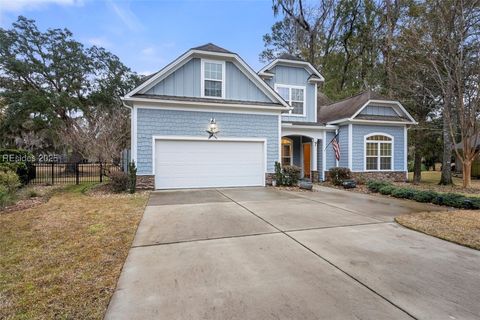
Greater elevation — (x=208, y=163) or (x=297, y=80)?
(x=297, y=80)

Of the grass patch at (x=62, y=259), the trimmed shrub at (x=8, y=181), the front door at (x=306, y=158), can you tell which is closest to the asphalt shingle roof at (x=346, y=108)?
the front door at (x=306, y=158)

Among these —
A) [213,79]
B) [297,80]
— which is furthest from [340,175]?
[213,79]

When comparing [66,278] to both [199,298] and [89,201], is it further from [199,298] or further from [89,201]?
[89,201]

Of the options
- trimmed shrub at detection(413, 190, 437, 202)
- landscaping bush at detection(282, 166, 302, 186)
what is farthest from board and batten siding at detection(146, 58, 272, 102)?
trimmed shrub at detection(413, 190, 437, 202)

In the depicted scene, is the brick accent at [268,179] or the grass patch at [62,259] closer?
the grass patch at [62,259]

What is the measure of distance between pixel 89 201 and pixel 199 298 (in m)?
7.07

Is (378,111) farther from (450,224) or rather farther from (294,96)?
(450,224)

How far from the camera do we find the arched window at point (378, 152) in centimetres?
1425

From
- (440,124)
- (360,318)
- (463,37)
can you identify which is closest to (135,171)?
(360,318)

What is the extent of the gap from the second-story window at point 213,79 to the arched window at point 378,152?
8508mm

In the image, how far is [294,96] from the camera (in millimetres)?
14391

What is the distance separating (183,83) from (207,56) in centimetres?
160

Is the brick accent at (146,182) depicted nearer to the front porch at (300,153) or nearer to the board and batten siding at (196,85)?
the board and batten siding at (196,85)

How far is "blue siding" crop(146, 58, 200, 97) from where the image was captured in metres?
10.8
